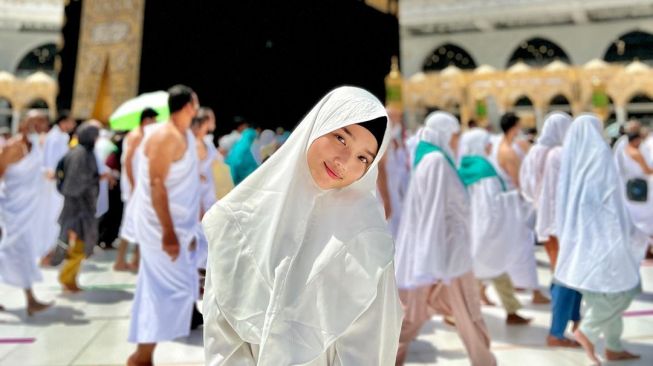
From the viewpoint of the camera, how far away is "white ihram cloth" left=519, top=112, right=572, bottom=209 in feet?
10.6

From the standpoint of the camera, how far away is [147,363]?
2135mm

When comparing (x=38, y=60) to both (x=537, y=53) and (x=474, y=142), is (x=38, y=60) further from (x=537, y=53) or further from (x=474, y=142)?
(x=474, y=142)

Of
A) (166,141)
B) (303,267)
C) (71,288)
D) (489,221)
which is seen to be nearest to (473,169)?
(489,221)

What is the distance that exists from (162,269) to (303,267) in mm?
1513

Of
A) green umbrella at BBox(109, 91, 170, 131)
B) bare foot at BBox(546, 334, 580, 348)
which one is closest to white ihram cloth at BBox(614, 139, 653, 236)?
bare foot at BBox(546, 334, 580, 348)

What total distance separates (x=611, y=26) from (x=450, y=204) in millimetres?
20200

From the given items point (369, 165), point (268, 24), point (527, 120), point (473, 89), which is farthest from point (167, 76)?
point (527, 120)

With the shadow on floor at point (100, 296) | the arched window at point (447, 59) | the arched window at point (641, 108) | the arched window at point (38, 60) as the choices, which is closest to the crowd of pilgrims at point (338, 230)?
the shadow on floor at point (100, 296)

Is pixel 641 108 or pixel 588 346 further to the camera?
pixel 641 108

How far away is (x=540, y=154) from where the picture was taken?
3.44 m

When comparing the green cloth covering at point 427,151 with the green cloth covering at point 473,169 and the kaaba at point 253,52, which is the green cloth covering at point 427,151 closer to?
the green cloth covering at point 473,169

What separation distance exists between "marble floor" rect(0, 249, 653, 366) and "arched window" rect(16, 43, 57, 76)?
68.4 ft

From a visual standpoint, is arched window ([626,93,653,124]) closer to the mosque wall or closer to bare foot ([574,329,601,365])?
the mosque wall

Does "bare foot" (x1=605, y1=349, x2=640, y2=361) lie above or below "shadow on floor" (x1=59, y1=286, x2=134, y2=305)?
below
